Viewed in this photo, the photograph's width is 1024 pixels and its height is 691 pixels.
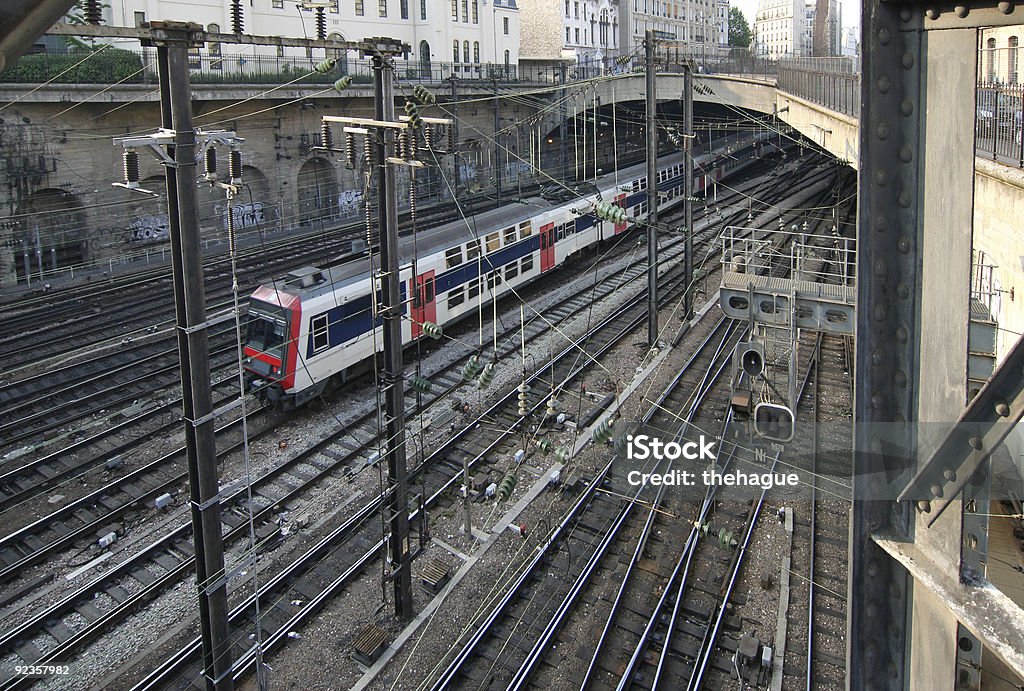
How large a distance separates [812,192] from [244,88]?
968 inches

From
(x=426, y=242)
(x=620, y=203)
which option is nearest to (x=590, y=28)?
(x=620, y=203)

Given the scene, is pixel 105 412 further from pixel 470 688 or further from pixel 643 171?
pixel 643 171

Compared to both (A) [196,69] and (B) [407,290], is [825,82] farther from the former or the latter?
(A) [196,69]

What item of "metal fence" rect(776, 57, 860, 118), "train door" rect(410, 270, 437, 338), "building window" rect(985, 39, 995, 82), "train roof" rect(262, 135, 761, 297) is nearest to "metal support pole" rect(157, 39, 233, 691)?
"train roof" rect(262, 135, 761, 297)

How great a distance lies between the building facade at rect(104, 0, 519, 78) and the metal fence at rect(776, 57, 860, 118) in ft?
41.0

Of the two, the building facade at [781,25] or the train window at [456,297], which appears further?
the building facade at [781,25]

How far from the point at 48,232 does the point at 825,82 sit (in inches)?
893

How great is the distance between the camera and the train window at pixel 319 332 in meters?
15.0

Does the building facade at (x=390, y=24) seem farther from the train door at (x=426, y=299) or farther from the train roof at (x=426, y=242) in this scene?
the train door at (x=426, y=299)

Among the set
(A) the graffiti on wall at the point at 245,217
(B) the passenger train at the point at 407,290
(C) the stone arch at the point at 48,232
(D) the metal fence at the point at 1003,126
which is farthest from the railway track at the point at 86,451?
(A) the graffiti on wall at the point at 245,217

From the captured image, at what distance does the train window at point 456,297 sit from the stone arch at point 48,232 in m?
12.3

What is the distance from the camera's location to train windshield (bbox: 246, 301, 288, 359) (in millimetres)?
14781

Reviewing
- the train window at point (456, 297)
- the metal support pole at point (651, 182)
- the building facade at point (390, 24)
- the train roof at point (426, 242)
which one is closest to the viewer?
the train roof at point (426, 242)

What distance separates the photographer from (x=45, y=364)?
17.2m
